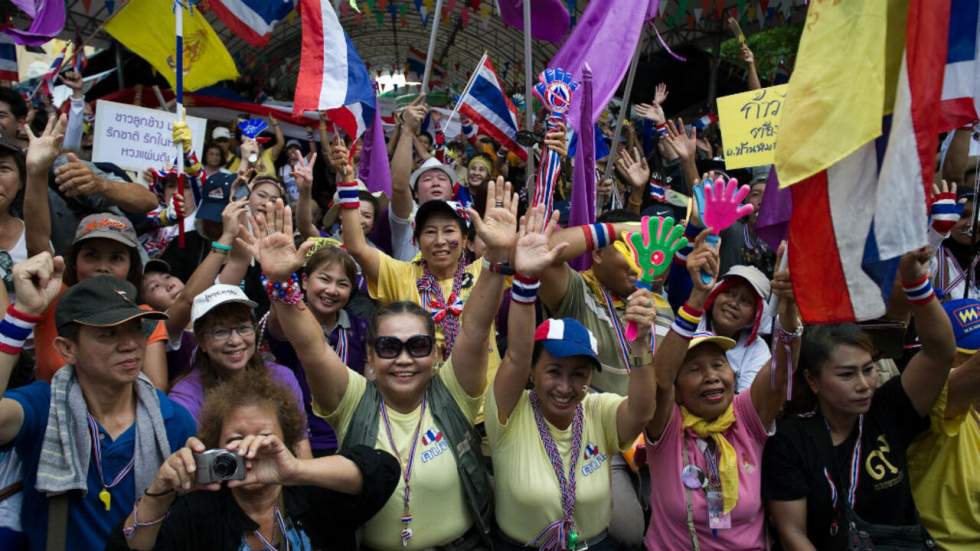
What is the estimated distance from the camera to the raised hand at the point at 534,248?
3037 millimetres

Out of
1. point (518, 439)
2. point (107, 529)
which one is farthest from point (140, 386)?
point (518, 439)

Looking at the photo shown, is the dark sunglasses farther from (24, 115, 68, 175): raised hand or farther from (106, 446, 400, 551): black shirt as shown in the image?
(24, 115, 68, 175): raised hand

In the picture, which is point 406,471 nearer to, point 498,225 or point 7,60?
point 498,225

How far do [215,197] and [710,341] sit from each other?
10.7 ft

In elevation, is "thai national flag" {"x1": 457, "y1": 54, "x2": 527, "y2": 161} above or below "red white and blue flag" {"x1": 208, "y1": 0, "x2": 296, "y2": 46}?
below

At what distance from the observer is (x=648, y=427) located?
336 cm

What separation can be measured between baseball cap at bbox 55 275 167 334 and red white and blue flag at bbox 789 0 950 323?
2275mm

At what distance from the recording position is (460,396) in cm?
320

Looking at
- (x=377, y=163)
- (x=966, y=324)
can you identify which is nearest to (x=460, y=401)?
(x=966, y=324)

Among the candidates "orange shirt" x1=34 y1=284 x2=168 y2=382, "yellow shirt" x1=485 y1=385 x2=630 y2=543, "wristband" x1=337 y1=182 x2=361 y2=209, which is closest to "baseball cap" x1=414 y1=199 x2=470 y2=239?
"wristband" x1=337 y1=182 x2=361 y2=209

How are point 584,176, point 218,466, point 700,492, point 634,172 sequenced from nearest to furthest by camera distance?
point 218,466, point 700,492, point 584,176, point 634,172

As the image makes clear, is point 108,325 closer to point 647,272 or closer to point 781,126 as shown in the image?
point 647,272

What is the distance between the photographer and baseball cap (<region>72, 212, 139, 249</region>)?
145 inches

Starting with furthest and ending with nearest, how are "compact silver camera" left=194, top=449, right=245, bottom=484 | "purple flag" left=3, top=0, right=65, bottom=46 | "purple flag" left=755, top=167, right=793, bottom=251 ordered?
"purple flag" left=3, top=0, right=65, bottom=46 < "purple flag" left=755, top=167, right=793, bottom=251 < "compact silver camera" left=194, top=449, right=245, bottom=484
